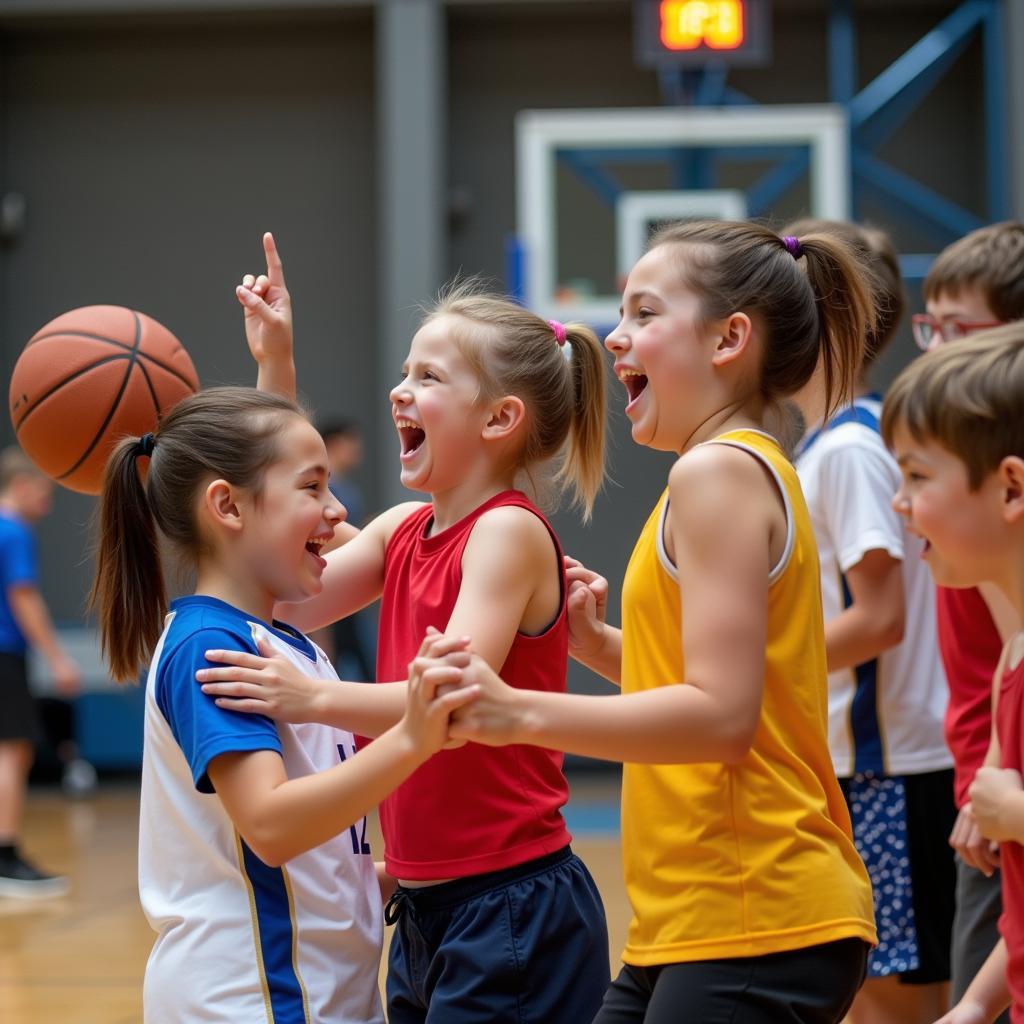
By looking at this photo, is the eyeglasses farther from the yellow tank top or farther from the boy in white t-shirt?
the yellow tank top

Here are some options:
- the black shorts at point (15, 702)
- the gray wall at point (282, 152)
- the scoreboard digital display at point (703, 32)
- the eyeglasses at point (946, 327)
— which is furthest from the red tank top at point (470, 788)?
the gray wall at point (282, 152)

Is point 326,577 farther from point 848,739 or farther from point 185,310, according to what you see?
point 185,310

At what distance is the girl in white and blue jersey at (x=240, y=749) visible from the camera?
1739mm

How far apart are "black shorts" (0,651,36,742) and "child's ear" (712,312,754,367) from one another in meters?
4.80

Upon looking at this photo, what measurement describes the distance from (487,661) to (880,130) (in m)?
8.14

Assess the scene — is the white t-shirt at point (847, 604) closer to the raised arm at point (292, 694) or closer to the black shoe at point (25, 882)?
the raised arm at point (292, 694)

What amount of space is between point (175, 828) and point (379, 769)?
0.36m

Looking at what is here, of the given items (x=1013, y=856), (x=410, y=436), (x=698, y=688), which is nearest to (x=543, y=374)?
(x=410, y=436)

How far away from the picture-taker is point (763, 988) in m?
1.66

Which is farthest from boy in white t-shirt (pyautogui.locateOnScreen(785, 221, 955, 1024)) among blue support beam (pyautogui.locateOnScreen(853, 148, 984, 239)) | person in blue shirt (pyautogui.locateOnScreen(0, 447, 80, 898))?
blue support beam (pyautogui.locateOnScreen(853, 148, 984, 239))

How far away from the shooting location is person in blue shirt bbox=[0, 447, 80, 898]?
577cm

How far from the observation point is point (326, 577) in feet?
7.34

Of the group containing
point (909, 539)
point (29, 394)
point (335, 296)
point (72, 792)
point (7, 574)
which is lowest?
point (72, 792)

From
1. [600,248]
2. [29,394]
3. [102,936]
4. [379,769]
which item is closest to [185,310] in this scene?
[600,248]
